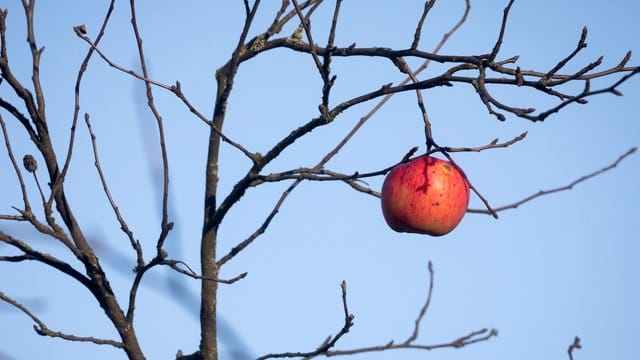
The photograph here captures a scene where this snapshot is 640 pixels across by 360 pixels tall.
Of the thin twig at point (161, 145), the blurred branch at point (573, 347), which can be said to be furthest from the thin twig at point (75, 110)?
the blurred branch at point (573, 347)

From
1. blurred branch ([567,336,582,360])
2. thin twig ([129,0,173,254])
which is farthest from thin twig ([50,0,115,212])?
blurred branch ([567,336,582,360])

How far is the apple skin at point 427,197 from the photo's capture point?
112 inches

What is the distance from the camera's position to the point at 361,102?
2.24m

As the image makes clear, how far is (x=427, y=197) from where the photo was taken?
285 centimetres

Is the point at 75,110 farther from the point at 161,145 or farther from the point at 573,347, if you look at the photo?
the point at 573,347

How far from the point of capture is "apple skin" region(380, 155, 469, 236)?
2857mm

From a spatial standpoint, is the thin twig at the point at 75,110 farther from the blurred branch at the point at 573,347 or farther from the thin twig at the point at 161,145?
the blurred branch at the point at 573,347

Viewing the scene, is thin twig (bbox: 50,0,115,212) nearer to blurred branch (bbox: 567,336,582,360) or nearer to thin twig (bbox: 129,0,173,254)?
thin twig (bbox: 129,0,173,254)

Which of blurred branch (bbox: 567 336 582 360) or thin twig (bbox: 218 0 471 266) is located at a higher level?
thin twig (bbox: 218 0 471 266)

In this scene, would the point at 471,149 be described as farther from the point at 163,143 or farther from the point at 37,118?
the point at 37,118

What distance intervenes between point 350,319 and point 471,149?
60cm

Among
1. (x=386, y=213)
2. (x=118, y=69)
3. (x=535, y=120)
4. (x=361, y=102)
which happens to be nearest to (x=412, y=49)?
(x=361, y=102)

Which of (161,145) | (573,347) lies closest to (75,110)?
(161,145)

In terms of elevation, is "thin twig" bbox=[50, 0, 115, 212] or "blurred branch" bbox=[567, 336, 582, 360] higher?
"thin twig" bbox=[50, 0, 115, 212]
